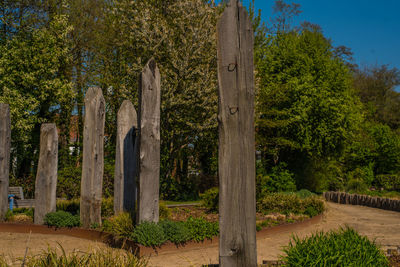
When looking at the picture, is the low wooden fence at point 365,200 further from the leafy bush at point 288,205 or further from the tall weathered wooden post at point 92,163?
the tall weathered wooden post at point 92,163

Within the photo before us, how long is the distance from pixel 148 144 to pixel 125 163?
84.0 inches

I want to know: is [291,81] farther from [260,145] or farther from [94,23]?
[94,23]

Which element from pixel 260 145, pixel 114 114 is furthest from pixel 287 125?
pixel 114 114

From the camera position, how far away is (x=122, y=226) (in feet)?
24.3

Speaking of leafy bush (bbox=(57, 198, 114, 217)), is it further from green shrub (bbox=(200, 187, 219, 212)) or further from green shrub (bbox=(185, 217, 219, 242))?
green shrub (bbox=(200, 187, 219, 212))

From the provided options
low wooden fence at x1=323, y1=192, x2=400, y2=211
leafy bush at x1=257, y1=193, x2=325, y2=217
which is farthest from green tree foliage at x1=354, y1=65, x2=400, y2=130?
leafy bush at x1=257, y1=193, x2=325, y2=217

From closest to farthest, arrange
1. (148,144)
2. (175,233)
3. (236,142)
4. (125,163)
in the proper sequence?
(236,142) < (175,233) < (148,144) < (125,163)

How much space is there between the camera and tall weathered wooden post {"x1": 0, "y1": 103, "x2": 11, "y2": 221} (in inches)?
370

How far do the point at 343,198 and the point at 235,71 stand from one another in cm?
1812

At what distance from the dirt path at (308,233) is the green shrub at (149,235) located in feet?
0.87

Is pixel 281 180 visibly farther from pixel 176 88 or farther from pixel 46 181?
pixel 46 181

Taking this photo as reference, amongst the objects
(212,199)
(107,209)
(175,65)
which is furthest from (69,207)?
(175,65)

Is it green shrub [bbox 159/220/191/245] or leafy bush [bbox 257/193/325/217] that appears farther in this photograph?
leafy bush [bbox 257/193/325/217]

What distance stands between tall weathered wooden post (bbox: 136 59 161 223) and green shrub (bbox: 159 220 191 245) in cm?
36
